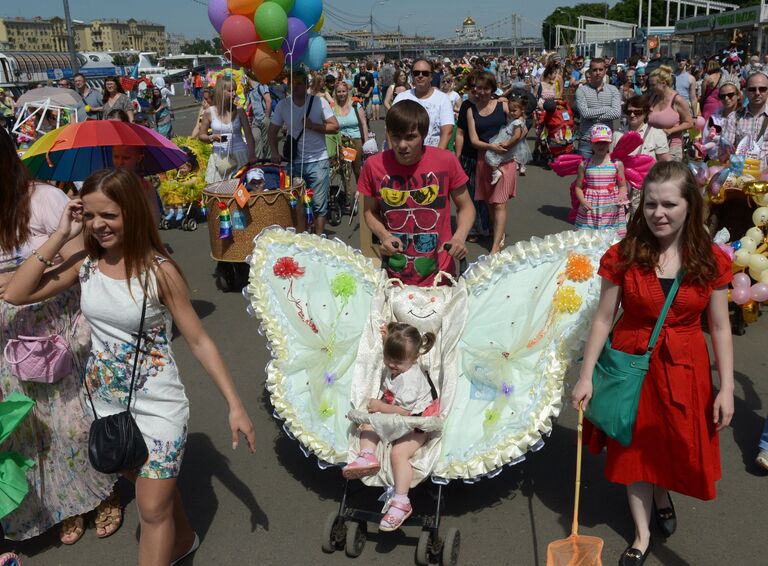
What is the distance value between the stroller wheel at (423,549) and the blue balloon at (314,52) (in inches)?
197

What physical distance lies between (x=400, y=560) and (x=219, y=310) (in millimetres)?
4005

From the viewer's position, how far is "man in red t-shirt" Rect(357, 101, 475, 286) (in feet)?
13.1

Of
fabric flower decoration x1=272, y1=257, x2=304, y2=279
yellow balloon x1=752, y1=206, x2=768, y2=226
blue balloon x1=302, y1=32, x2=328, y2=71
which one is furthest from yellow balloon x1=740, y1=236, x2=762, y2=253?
blue balloon x1=302, y1=32, x2=328, y2=71

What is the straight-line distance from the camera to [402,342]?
3.41 metres

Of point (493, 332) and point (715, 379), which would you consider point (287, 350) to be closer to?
point (493, 332)

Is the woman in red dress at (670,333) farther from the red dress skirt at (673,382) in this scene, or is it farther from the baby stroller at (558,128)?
the baby stroller at (558,128)

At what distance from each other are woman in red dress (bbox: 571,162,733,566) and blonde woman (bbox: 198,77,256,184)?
20.0 feet

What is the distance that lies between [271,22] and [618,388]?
462 cm

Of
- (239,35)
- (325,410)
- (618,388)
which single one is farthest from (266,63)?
(618,388)

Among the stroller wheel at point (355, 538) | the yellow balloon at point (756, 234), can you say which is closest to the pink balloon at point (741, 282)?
the yellow balloon at point (756, 234)

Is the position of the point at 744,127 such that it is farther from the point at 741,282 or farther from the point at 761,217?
the point at 741,282

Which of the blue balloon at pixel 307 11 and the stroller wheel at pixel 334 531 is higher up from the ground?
the blue balloon at pixel 307 11

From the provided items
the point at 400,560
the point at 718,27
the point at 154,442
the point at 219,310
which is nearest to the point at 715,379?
the point at 400,560

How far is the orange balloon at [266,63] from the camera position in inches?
A: 252
